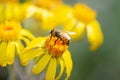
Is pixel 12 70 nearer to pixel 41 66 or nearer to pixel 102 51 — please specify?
pixel 41 66

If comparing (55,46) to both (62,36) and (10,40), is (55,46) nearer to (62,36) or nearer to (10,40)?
(62,36)

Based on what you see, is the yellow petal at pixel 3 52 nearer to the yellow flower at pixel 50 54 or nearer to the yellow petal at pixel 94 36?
the yellow flower at pixel 50 54

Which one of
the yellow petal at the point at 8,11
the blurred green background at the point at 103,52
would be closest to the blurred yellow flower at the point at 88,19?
the blurred green background at the point at 103,52

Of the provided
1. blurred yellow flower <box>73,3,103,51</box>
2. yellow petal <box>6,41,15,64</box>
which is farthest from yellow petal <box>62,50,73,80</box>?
blurred yellow flower <box>73,3,103,51</box>

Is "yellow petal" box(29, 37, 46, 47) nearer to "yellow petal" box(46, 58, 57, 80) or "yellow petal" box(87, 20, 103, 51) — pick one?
"yellow petal" box(46, 58, 57, 80)

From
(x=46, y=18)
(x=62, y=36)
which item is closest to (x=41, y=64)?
(x=62, y=36)

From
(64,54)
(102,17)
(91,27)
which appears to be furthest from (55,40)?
(102,17)
